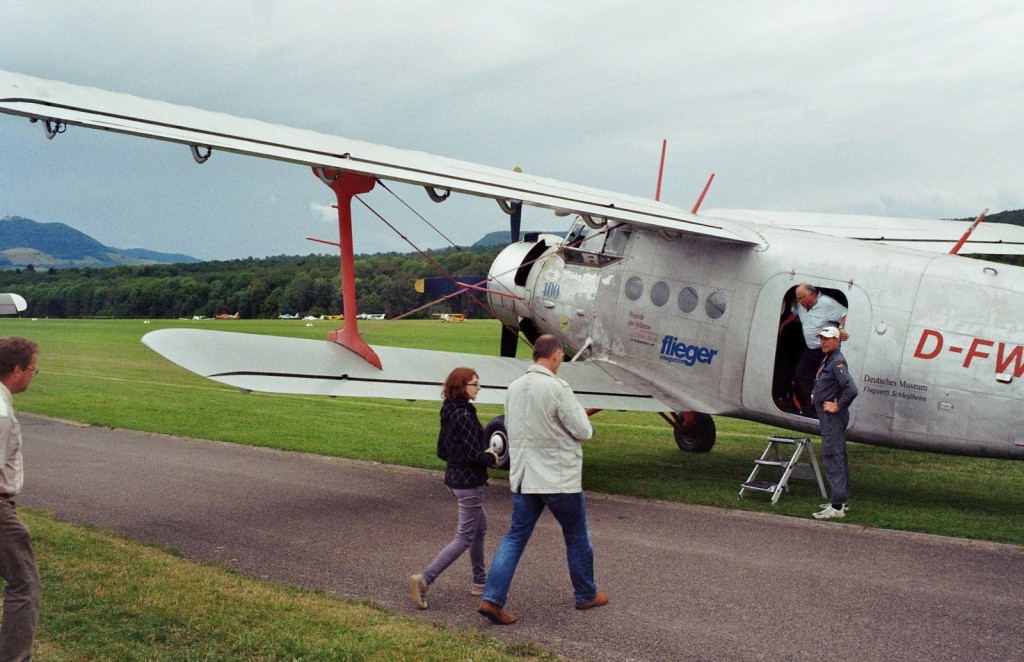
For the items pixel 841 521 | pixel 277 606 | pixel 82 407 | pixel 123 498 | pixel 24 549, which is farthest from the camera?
pixel 82 407

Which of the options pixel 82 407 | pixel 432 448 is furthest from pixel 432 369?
pixel 82 407

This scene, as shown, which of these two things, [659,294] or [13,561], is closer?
[13,561]

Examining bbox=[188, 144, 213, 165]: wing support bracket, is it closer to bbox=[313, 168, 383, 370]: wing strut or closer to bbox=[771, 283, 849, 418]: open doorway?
bbox=[313, 168, 383, 370]: wing strut

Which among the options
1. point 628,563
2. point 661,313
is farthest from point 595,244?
point 628,563

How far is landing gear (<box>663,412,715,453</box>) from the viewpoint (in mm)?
14719

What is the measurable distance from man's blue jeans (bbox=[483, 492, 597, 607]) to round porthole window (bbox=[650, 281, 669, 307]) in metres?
5.72

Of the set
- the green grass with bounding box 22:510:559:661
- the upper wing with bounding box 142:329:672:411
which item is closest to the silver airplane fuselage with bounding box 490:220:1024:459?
the upper wing with bounding box 142:329:672:411

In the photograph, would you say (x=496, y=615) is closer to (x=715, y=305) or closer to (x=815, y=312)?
(x=815, y=312)

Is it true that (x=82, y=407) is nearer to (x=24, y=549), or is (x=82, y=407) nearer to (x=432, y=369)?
(x=432, y=369)

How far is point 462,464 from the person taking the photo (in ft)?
23.0

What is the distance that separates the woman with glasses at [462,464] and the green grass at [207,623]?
54 cm

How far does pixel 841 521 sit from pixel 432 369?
542cm

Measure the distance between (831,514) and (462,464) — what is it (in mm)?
5052

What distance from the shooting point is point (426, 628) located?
6.44m
